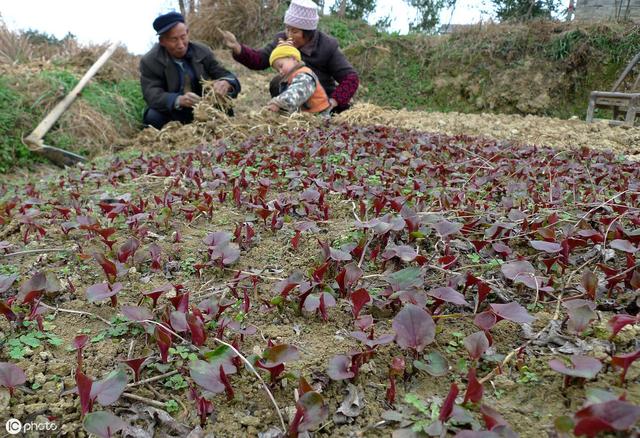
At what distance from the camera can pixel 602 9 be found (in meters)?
11.7

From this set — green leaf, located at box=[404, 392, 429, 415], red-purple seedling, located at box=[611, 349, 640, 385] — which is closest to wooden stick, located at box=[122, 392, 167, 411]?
green leaf, located at box=[404, 392, 429, 415]

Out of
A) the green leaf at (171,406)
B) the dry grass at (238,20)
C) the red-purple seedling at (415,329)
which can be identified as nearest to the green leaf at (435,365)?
the red-purple seedling at (415,329)

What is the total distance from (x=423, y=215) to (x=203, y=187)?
1.52 m

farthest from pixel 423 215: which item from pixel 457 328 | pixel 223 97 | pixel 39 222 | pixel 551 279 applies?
pixel 223 97

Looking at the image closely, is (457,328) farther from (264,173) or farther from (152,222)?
(264,173)

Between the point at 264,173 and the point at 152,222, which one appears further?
the point at 264,173

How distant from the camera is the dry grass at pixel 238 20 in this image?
13.0 meters

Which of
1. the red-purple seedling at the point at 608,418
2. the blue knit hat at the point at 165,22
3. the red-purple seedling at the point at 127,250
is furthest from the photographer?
the blue knit hat at the point at 165,22

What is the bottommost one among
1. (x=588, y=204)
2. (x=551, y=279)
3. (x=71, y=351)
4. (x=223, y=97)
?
(x=71, y=351)

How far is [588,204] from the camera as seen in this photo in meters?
2.07

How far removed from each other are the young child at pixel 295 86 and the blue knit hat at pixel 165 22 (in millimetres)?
1374

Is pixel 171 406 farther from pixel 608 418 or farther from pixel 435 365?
pixel 608 418

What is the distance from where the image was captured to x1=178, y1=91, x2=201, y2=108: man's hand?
241 inches

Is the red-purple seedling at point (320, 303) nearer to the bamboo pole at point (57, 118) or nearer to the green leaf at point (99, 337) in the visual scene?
the green leaf at point (99, 337)
